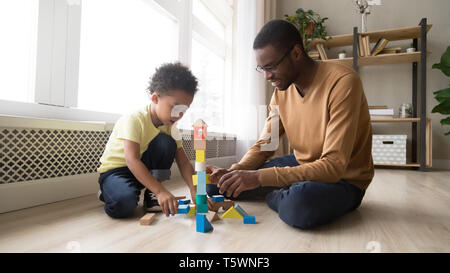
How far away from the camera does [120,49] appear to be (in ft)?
6.14

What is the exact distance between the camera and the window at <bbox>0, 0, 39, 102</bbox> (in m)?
1.22

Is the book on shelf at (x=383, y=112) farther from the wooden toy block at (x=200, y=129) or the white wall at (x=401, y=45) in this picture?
the wooden toy block at (x=200, y=129)

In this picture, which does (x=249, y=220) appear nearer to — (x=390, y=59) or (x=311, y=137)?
(x=311, y=137)

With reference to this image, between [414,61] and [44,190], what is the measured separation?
376 centimetres

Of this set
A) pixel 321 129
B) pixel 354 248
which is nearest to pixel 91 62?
pixel 321 129

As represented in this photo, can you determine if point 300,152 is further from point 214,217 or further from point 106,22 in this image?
point 106,22

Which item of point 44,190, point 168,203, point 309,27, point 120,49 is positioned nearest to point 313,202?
point 168,203

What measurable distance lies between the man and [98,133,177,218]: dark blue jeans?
330mm

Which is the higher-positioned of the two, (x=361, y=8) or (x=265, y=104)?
(x=361, y=8)

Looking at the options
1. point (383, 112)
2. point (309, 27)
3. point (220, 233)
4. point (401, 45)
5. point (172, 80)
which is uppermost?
point (309, 27)

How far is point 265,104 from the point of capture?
11.3 feet

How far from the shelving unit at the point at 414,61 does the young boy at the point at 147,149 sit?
2541mm

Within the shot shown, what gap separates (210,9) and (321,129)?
2.27 m

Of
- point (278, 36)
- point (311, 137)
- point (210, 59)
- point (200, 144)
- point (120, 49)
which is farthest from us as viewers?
point (210, 59)
